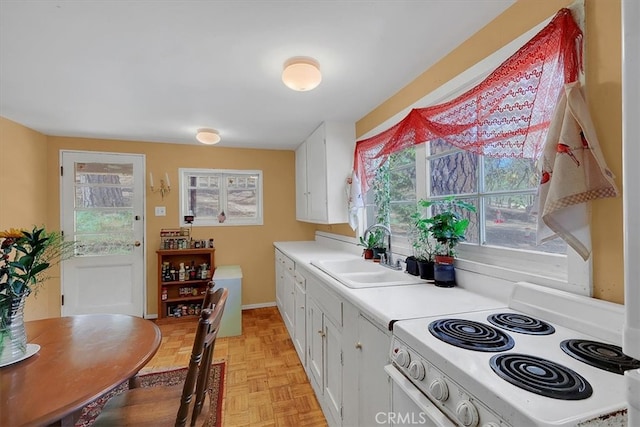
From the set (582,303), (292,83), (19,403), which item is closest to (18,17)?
(292,83)

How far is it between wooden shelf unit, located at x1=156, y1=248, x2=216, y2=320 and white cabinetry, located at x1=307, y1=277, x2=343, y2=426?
192 centimetres

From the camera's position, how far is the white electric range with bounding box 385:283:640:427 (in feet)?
1.98

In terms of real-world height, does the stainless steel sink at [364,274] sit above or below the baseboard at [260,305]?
above

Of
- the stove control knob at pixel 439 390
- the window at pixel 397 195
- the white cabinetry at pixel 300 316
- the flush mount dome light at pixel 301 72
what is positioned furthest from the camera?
the white cabinetry at pixel 300 316

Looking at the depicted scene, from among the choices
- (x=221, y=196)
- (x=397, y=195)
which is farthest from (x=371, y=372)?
(x=221, y=196)

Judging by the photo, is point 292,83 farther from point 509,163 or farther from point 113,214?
point 113,214

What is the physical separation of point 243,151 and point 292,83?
2.34m

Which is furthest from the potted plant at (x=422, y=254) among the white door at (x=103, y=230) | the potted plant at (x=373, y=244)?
the white door at (x=103, y=230)

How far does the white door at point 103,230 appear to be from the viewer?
3248 mm

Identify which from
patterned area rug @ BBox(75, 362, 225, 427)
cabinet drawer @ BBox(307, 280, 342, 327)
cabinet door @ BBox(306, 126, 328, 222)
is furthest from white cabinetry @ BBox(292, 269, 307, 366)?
cabinet door @ BBox(306, 126, 328, 222)

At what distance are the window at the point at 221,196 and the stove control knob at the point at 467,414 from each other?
346 centimetres

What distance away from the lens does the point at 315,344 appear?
76.4 inches

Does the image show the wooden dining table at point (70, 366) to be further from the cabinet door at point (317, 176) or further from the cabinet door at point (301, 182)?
the cabinet door at point (301, 182)

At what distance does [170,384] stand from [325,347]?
3.88 feet
